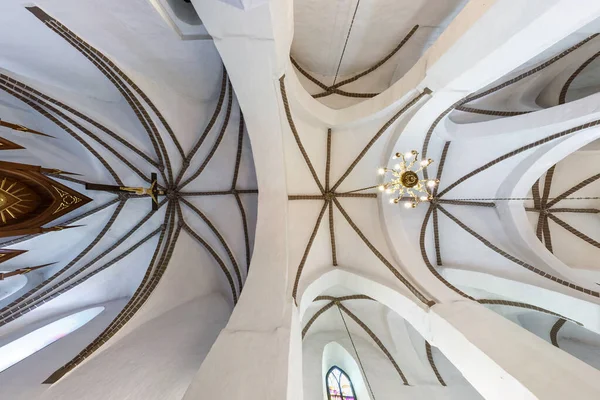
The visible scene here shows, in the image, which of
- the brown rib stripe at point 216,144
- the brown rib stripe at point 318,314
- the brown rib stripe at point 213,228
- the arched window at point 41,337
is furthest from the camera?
the brown rib stripe at point 318,314

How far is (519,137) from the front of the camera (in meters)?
6.29

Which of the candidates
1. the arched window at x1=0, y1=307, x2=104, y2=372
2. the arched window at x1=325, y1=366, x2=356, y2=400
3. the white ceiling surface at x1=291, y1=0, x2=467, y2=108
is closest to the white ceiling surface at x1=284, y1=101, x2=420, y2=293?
the white ceiling surface at x1=291, y1=0, x2=467, y2=108

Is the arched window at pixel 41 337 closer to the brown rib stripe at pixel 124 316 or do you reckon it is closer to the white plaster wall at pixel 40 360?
the white plaster wall at pixel 40 360

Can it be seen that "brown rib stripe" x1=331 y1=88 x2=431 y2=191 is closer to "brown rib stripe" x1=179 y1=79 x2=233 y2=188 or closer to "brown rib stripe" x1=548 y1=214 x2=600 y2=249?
"brown rib stripe" x1=179 y1=79 x2=233 y2=188

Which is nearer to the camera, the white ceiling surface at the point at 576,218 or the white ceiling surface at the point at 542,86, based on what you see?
the white ceiling surface at the point at 542,86

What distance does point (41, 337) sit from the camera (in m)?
6.18

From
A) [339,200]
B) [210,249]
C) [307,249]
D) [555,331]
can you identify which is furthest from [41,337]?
[555,331]

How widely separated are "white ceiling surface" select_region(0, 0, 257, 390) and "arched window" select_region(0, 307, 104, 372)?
1.26 ft

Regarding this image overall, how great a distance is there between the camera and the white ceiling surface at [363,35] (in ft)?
20.9

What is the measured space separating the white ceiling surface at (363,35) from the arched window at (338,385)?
772cm

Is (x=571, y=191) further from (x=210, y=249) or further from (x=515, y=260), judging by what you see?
(x=210, y=249)

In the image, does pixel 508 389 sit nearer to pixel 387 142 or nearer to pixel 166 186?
pixel 387 142

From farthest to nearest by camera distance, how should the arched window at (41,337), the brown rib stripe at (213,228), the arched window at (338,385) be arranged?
the brown rib stripe at (213,228), the arched window at (338,385), the arched window at (41,337)

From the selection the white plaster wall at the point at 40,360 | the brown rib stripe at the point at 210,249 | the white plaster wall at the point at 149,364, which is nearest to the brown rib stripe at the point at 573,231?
the brown rib stripe at the point at 210,249
